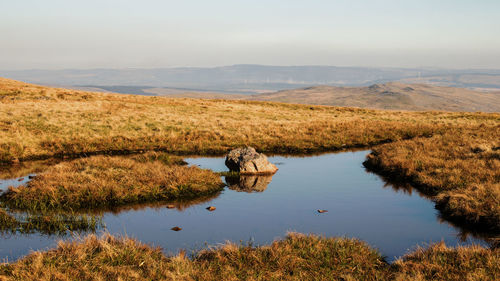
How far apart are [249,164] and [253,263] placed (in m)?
9.77

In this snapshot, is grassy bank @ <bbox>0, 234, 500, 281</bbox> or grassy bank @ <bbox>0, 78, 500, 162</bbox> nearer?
grassy bank @ <bbox>0, 234, 500, 281</bbox>

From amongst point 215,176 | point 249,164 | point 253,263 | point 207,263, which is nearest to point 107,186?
point 215,176

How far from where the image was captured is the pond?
31.9 ft

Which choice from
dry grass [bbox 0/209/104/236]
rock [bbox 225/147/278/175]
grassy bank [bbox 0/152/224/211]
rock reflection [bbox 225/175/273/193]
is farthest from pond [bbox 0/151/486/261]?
grassy bank [bbox 0/152/224/211]

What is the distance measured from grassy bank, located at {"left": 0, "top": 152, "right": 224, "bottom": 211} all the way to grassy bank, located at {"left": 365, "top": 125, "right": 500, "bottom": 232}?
8458 millimetres

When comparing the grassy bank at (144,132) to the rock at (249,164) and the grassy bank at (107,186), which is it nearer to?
the rock at (249,164)

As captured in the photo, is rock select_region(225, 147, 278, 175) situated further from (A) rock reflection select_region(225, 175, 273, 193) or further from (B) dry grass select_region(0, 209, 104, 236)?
(B) dry grass select_region(0, 209, 104, 236)

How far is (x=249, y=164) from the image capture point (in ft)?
57.8

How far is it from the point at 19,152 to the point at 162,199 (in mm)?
12519

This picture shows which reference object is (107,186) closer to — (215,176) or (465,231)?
(215,176)

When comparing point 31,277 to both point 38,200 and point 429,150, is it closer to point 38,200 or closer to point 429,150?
point 38,200

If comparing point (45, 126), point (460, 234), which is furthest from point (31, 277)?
point (45, 126)

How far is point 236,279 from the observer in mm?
7246

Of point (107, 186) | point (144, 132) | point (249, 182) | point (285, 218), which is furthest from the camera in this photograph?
point (144, 132)
